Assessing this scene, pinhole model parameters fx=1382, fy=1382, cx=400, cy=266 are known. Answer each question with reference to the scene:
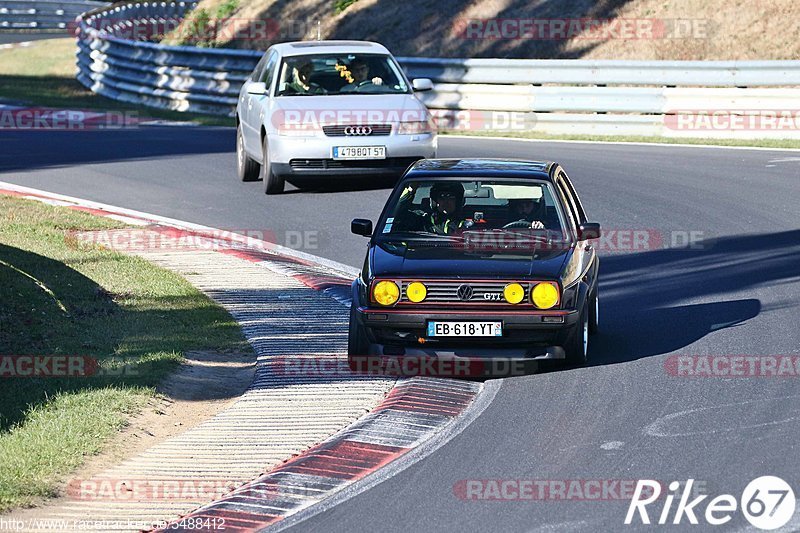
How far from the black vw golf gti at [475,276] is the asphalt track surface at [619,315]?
0.34m

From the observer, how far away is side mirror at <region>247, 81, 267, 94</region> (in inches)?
677

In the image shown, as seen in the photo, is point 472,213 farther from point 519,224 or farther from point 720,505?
point 720,505

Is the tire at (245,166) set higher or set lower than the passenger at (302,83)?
lower

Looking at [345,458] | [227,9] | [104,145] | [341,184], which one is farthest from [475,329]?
[227,9]

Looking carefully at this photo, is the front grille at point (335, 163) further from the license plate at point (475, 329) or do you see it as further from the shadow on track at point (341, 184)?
the license plate at point (475, 329)

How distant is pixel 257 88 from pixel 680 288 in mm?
7202

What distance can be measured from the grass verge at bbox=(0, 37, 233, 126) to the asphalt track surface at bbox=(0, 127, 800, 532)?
5895mm

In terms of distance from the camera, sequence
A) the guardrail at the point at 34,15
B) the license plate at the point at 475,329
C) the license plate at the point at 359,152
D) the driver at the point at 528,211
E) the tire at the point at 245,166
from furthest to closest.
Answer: the guardrail at the point at 34,15 < the tire at the point at 245,166 < the license plate at the point at 359,152 < the driver at the point at 528,211 < the license plate at the point at 475,329

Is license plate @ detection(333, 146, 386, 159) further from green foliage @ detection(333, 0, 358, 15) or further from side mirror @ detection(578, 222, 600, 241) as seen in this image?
green foliage @ detection(333, 0, 358, 15)

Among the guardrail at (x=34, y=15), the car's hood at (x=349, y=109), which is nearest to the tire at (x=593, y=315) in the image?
the car's hood at (x=349, y=109)

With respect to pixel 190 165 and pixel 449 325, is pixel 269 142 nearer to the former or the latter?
pixel 190 165

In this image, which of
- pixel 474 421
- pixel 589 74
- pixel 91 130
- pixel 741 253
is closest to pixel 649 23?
pixel 589 74

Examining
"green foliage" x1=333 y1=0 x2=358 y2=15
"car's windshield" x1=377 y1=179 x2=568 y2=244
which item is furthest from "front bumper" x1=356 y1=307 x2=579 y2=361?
"green foliage" x1=333 y1=0 x2=358 y2=15

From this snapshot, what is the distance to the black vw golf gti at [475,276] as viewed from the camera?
29.7ft
